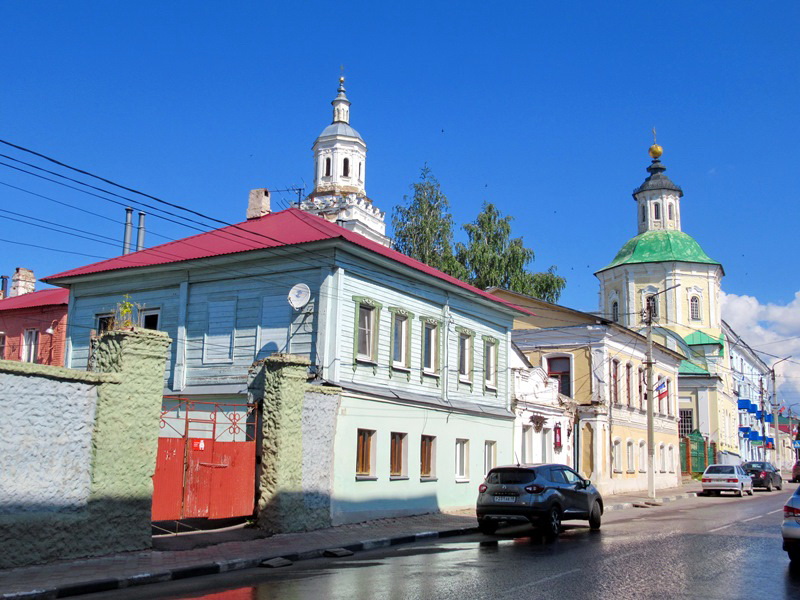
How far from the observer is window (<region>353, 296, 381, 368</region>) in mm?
21094

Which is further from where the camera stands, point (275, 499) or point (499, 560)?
point (275, 499)

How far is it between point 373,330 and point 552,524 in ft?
23.0

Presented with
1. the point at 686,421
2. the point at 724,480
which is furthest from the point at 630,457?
the point at 686,421

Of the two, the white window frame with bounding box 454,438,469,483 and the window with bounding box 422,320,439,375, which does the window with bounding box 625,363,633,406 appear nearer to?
the white window frame with bounding box 454,438,469,483

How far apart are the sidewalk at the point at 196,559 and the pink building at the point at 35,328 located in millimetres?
15596

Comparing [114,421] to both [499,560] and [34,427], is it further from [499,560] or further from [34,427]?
[499,560]

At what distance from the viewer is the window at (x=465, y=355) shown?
2605 centimetres

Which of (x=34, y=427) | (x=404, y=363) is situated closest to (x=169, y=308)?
(x=404, y=363)

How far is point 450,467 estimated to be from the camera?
24188mm

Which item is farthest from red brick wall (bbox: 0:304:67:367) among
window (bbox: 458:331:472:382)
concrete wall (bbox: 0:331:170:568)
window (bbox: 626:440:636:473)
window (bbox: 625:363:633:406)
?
window (bbox: 626:440:636:473)

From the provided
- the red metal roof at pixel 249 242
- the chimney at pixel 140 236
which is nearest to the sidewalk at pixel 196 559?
the red metal roof at pixel 249 242

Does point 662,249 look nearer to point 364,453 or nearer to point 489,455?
point 489,455

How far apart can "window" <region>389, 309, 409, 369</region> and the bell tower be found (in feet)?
97.3

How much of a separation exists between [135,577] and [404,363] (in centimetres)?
1258
